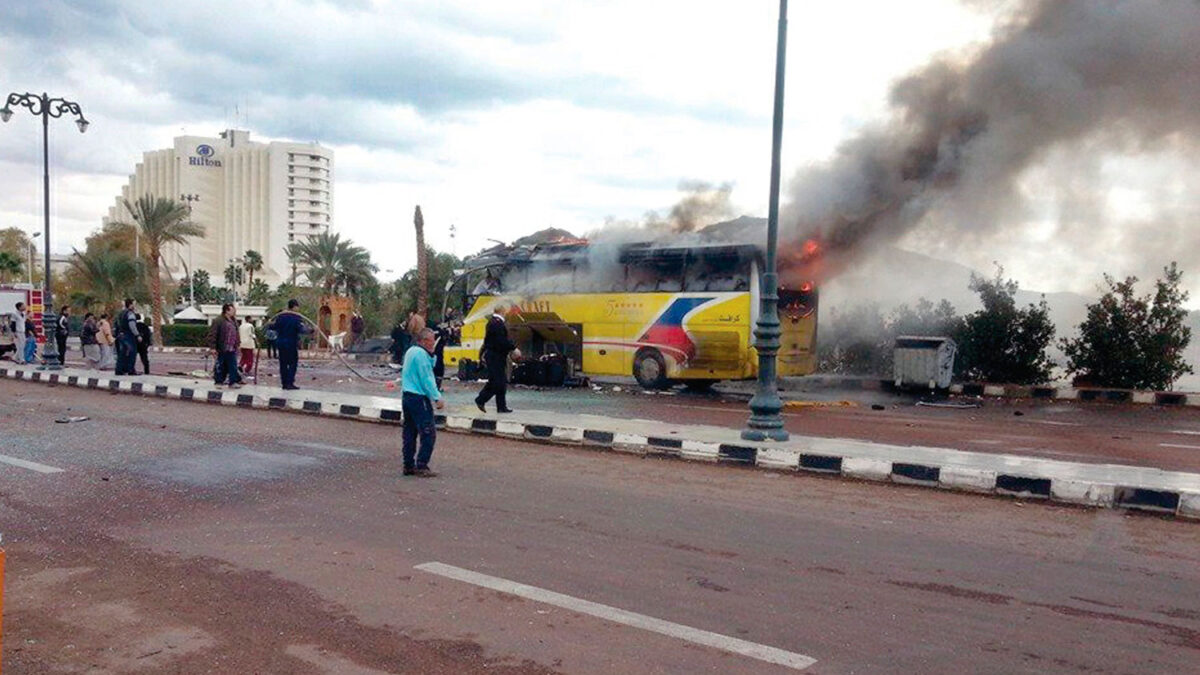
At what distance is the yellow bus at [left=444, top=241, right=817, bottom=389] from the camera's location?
18547 millimetres

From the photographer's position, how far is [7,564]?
19.0 ft

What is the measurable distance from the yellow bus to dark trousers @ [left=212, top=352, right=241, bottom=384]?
5369mm

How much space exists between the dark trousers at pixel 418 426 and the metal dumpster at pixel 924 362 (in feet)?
41.0

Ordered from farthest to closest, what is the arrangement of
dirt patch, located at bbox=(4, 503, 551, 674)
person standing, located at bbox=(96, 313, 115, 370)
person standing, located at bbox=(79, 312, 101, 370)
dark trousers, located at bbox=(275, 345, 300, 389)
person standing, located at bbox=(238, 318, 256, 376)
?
person standing, located at bbox=(79, 312, 101, 370), person standing, located at bbox=(96, 313, 115, 370), person standing, located at bbox=(238, 318, 256, 376), dark trousers, located at bbox=(275, 345, 300, 389), dirt patch, located at bbox=(4, 503, 551, 674)

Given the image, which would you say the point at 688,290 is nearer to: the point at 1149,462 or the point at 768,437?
the point at 768,437

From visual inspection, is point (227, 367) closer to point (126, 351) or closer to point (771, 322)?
point (126, 351)

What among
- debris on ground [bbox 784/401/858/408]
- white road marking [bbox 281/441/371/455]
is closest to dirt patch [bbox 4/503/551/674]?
white road marking [bbox 281/441/371/455]

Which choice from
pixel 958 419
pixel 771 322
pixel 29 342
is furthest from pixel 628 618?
pixel 29 342

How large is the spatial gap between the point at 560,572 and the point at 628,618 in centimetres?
95

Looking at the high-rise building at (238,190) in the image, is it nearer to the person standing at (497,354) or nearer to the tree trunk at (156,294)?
the tree trunk at (156,294)

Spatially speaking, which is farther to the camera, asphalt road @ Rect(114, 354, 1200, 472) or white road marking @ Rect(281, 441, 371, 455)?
asphalt road @ Rect(114, 354, 1200, 472)

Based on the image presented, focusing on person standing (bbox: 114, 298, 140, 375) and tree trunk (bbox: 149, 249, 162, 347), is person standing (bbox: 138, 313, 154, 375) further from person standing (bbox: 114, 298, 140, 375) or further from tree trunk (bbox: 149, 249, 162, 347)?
tree trunk (bbox: 149, 249, 162, 347)

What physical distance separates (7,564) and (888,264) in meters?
17.4

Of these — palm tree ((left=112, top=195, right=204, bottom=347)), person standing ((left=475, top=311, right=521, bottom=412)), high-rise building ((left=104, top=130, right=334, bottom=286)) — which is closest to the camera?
person standing ((left=475, top=311, right=521, bottom=412))
